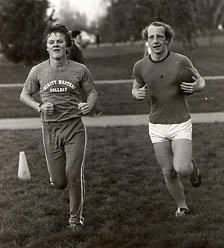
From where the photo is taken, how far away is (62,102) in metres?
5.42

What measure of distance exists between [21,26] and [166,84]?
87.4 ft

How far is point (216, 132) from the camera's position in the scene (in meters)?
11.2

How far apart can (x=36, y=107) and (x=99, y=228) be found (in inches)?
55.4

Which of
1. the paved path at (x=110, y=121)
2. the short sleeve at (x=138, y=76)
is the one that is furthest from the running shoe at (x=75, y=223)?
the paved path at (x=110, y=121)

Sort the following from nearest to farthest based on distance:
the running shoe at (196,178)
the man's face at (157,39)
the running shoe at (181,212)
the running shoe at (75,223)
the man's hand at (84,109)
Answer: the man's hand at (84,109) < the man's face at (157,39) < the running shoe at (75,223) < the running shoe at (181,212) < the running shoe at (196,178)

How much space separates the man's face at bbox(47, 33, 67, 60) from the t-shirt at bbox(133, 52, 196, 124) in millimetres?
792

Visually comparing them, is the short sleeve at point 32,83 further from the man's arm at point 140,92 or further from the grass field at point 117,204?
the grass field at point 117,204

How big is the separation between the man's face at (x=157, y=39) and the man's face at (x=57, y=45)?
0.85m

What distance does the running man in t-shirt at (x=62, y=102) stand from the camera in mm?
5379

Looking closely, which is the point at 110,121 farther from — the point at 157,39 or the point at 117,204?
the point at 157,39

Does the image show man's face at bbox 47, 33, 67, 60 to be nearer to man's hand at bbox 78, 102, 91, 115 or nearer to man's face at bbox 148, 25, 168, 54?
man's hand at bbox 78, 102, 91, 115

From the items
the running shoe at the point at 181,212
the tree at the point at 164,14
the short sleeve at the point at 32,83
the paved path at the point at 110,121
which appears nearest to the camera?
the short sleeve at the point at 32,83

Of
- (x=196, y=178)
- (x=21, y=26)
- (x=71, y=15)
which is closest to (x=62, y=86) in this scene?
(x=196, y=178)

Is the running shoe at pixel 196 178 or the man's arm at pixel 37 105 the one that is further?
the running shoe at pixel 196 178
